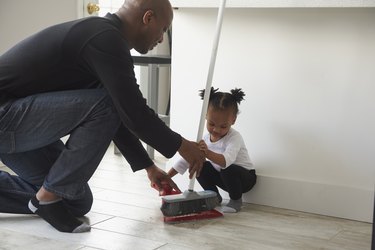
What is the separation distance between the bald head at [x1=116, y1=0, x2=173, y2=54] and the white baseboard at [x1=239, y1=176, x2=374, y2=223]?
25.7 inches

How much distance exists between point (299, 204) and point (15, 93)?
938 mm

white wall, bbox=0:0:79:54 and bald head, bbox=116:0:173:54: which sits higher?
white wall, bbox=0:0:79:54

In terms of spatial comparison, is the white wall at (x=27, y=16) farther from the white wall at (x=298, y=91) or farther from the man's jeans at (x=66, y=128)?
the man's jeans at (x=66, y=128)

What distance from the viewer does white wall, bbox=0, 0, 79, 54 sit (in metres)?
2.44

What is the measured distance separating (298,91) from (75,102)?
0.72 meters

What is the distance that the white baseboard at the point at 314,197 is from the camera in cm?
170

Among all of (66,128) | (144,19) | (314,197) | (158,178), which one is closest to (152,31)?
(144,19)

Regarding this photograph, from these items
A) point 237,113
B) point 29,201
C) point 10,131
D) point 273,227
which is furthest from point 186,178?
point 10,131

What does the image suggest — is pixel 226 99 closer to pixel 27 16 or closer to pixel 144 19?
pixel 144 19

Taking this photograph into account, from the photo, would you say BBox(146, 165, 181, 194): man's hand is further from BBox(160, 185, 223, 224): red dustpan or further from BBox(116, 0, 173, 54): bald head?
BBox(116, 0, 173, 54): bald head

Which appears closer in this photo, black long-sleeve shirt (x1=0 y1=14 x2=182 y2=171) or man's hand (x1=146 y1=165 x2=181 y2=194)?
black long-sleeve shirt (x1=0 y1=14 x2=182 y2=171)

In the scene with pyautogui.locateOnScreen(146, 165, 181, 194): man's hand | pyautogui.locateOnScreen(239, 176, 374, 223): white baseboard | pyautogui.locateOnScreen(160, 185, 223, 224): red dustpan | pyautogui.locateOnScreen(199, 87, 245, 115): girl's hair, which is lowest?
pyautogui.locateOnScreen(160, 185, 223, 224): red dustpan

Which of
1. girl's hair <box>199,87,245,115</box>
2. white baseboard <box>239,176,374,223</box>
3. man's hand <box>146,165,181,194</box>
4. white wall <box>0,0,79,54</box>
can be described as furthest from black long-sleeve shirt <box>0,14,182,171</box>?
white wall <box>0,0,79,54</box>

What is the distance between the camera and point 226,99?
5.89 feet
